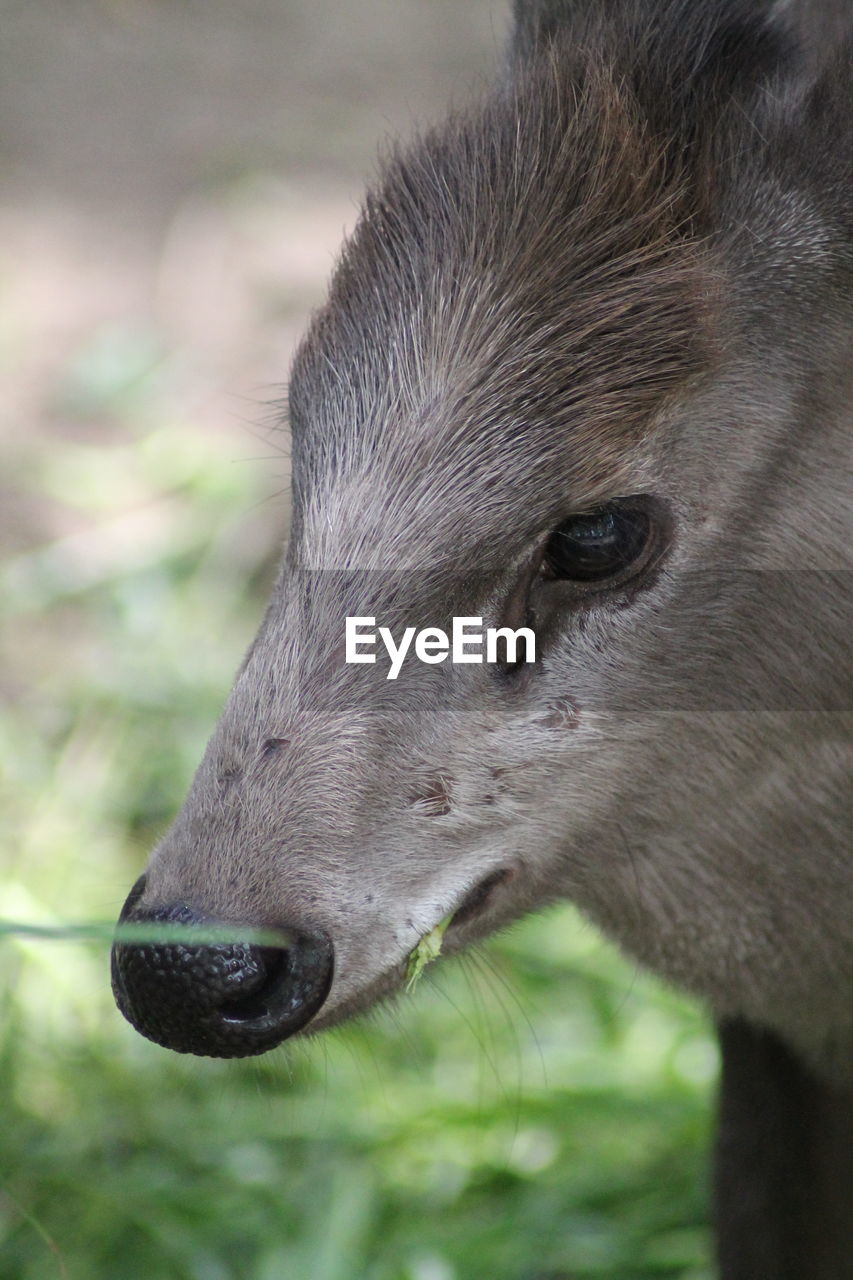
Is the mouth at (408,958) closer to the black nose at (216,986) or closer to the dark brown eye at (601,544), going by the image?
the black nose at (216,986)

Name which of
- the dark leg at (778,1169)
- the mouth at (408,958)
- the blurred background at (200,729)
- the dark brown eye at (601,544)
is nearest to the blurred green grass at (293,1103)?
the blurred background at (200,729)

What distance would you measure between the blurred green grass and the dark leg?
1.24ft

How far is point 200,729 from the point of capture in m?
4.43

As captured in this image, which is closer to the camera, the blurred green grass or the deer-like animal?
the deer-like animal

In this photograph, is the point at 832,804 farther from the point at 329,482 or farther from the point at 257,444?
the point at 257,444

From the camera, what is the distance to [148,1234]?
318 centimetres

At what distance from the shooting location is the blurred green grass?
10.5 feet

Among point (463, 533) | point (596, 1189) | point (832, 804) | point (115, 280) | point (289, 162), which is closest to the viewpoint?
point (463, 533)

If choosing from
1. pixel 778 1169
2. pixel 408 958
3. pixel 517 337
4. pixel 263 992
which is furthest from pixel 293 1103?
pixel 517 337

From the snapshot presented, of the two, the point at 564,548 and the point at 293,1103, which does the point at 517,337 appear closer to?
the point at 564,548

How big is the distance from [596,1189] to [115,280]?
3565mm

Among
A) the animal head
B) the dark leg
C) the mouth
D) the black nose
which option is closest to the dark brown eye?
the animal head

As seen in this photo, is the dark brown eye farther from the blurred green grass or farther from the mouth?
the blurred green grass

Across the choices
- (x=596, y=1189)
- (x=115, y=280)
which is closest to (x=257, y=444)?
(x=115, y=280)
